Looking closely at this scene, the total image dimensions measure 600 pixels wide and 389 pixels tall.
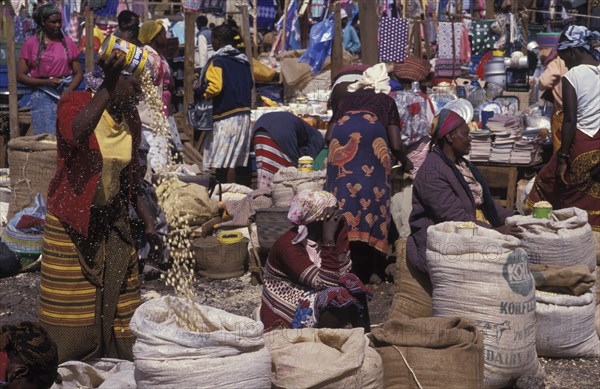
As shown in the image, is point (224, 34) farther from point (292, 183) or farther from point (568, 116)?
point (568, 116)

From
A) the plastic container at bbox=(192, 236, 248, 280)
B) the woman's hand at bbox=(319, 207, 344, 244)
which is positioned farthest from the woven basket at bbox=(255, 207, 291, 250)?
the woman's hand at bbox=(319, 207, 344, 244)

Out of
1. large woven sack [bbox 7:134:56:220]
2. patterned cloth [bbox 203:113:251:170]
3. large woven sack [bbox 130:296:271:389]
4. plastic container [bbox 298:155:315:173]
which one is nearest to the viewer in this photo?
large woven sack [bbox 130:296:271:389]

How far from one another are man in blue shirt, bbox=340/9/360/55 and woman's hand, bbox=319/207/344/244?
1255cm

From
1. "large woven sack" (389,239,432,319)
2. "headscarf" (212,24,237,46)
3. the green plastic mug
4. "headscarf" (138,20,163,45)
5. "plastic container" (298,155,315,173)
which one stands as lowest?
"large woven sack" (389,239,432,319)

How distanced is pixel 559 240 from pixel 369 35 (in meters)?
5.48

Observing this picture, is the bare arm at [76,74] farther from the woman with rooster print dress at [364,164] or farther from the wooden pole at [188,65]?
the woman with rooster print dress at [364,164]

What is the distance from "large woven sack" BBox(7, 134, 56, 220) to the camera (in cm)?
766

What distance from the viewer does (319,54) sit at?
13.4 m

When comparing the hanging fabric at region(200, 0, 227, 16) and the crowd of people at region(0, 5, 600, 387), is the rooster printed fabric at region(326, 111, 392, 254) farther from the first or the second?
the hanging fabric at region(200, 0, 227, 16)

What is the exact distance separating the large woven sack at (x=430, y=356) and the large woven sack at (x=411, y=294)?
81 centimetres

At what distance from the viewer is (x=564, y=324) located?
4879mm

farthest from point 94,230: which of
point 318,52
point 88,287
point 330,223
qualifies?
point 318,52

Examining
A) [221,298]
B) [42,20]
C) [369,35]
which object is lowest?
[221,298]

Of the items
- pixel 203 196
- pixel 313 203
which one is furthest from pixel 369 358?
pixel 203 196
